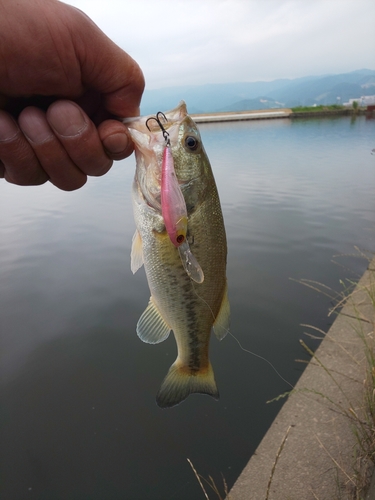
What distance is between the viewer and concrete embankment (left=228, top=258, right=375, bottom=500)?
2332mm

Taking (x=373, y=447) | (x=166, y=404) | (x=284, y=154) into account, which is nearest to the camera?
(x=166, y=404)

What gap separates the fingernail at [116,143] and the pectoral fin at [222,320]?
37.3 inches

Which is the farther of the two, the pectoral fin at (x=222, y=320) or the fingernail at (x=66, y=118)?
the pectoral fin at (x=222, y=320)

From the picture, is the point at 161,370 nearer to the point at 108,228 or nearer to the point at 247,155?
the point at 108,228

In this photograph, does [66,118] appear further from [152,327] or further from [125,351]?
[125,351]

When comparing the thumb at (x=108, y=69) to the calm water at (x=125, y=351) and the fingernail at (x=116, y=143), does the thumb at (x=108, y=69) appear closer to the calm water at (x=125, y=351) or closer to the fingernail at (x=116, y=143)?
the fingernail at (x=116, y=143)

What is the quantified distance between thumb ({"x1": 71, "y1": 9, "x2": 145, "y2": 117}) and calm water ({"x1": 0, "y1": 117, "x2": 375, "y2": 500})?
3054mm

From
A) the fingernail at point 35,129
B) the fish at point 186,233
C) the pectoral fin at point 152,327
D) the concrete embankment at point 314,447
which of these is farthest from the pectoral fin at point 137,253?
the concrete embankment at point 314,447

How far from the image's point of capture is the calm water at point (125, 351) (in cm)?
314

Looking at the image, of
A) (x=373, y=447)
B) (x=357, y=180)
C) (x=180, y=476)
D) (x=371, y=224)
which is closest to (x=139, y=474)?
(x=180, y=476)

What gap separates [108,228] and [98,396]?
566 cm

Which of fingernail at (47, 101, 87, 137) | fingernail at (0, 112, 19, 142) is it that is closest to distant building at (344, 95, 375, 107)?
fingernail at (47, 101, 87, 137)

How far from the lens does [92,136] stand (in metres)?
1.66

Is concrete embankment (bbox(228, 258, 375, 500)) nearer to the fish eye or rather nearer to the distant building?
the fish eye
